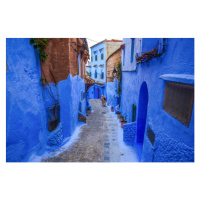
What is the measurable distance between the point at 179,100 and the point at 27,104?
14.2 feet

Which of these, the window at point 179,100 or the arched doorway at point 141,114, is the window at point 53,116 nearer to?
the arched doorway at point 141,114

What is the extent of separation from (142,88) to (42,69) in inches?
174

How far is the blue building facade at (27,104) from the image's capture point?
337 cm

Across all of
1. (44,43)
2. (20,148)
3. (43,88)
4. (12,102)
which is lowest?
(20,148)

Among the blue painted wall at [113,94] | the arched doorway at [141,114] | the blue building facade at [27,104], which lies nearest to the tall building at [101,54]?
the blue painted wall at [113,94]

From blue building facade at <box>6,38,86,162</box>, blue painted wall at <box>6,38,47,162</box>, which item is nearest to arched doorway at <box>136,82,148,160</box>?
blue building facade at <box>6,38,86,162</box>

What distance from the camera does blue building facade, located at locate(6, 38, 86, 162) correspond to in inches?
133

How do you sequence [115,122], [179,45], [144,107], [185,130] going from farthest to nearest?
[115,122]
[144,107]
[179,45]
[185,130]

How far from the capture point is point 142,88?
5250 mm

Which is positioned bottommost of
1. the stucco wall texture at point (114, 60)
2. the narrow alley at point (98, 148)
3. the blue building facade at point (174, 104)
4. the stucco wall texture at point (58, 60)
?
the narrow alley at point (98, 148)

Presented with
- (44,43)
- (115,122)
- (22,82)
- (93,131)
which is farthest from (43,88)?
(115,122)

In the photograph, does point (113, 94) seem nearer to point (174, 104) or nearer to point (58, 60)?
point (58, 60)

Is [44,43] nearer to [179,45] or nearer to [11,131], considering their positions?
[11,131]

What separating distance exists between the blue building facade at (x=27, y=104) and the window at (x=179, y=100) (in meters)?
A: 4.03
